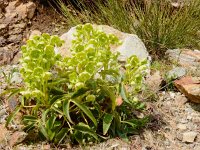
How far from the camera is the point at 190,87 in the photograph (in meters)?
2.68

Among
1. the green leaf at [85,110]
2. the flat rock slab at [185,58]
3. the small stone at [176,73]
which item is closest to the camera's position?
the green leaf at [85,110]

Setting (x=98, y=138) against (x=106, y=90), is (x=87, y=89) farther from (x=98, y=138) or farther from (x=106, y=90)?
(x=98, y=138)

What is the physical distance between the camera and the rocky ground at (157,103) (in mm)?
2348

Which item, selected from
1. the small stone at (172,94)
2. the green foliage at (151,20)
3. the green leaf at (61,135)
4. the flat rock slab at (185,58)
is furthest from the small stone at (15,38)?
the green leaf at (61,135)

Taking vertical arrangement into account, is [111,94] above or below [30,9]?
below

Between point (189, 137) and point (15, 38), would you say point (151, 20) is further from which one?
point (189, 137)

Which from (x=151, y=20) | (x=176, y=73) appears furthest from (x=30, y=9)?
(x=176, y=73)

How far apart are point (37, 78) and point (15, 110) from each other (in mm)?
235

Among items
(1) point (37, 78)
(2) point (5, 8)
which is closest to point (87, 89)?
(1) point (37, 78)

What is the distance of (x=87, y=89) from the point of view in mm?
2227

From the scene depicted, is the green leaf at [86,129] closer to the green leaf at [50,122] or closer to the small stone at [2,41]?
the green leaf at [50,122]

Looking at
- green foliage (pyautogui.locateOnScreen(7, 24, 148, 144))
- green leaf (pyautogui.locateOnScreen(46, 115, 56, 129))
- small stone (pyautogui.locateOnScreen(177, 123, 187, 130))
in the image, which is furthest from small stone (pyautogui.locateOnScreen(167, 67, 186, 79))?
green leaf (pyautogui.locateOnScreen(46, 115, 56, 129))

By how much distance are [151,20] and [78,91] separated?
1.79 m

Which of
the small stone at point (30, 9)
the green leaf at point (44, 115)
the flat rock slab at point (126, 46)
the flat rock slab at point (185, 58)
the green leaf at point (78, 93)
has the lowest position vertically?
the flat rock slab at point (185, 58)
